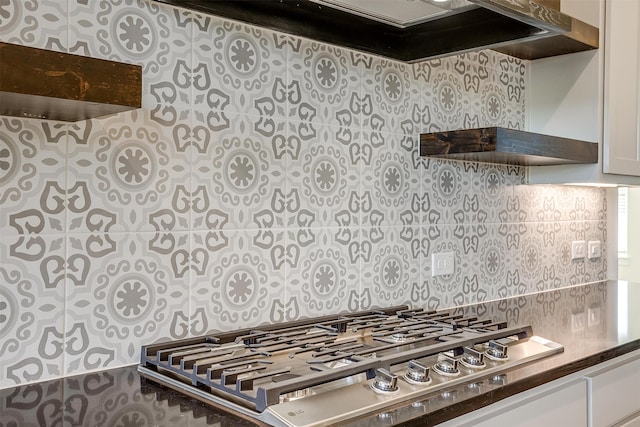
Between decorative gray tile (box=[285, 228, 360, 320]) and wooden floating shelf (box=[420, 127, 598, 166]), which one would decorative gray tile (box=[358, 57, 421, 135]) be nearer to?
wooden floating shelf (box=[420, 127, 598, 166])

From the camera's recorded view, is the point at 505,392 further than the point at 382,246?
No

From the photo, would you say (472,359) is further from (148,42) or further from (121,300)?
(148,42)

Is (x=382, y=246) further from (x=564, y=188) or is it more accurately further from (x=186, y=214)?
(x=564, y=188)

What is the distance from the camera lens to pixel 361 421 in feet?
3.12

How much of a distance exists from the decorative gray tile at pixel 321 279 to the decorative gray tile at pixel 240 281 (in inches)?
1.1

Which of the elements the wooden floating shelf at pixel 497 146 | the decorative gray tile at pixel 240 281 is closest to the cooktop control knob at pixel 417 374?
the decorative gray tile at pixel 240 281

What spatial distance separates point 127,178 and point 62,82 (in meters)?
0.40

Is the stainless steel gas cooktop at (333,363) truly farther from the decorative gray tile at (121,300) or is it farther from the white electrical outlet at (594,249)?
the white electrical outlet at (594,249)

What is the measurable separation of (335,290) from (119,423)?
2.68 feet

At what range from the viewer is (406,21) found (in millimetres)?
1683

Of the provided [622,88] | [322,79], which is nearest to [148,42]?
[322,79]

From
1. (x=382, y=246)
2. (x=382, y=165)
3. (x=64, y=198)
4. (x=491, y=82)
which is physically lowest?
(x=382, y=246)

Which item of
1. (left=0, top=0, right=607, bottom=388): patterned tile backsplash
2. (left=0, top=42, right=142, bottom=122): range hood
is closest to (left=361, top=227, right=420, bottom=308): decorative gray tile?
(left=0, top=0, right=607, bottom=388): patterned tile backsplash

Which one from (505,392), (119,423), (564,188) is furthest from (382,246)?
(564,188)
